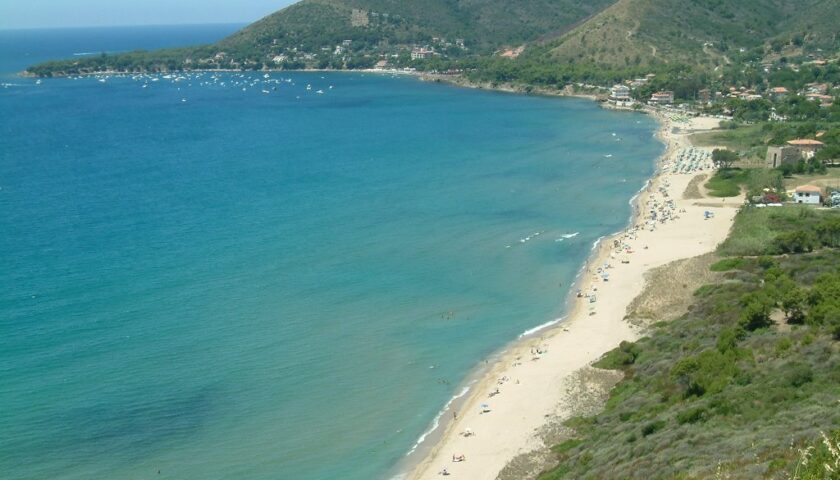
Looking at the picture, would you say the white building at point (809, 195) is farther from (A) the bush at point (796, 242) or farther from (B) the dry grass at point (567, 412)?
(B) the dry grass at point (567, 412)

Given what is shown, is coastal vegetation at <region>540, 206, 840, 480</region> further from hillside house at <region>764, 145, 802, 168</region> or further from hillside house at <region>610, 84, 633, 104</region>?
hillside house at <region>610, 84, 633, 104</region>

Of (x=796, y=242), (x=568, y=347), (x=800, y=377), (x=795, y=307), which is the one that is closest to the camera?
(x=800, y=377)

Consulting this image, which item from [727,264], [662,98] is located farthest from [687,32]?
[727,264]

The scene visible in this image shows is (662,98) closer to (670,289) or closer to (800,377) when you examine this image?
(670,289)

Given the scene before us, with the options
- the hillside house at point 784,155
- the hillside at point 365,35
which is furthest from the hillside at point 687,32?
the hillside house at point 784,155

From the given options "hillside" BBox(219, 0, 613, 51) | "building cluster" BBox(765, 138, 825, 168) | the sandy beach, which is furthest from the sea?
"hillside" BBox(219, 0, 613, 51)

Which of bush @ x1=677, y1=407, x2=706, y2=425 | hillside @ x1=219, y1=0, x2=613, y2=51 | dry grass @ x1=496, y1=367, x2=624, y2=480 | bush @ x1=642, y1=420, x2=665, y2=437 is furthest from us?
hillside @ x1=219, y1=0, x2=613, y2=51
